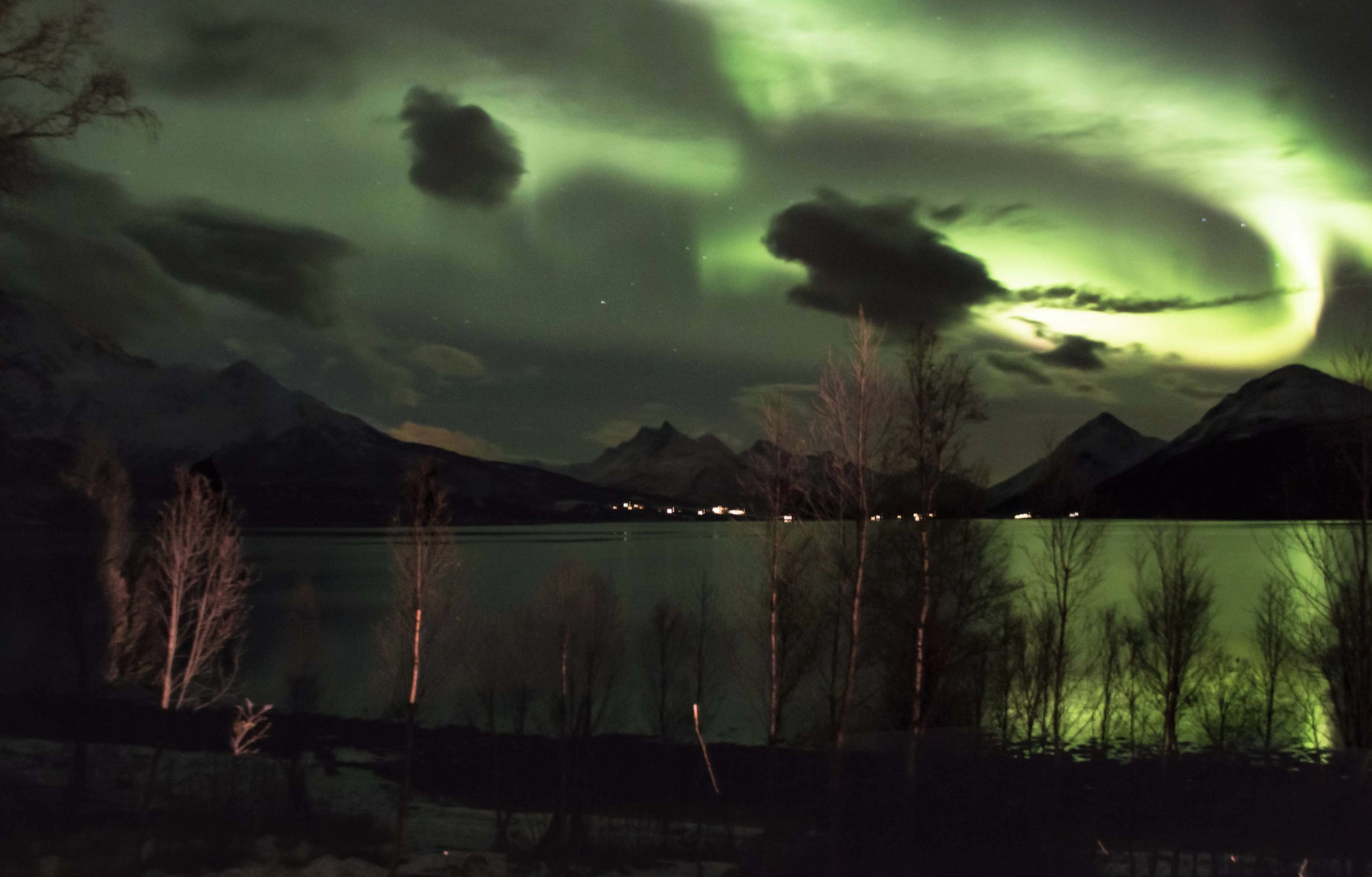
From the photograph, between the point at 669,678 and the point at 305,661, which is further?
the point at 305,661

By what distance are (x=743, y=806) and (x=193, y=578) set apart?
46463mm

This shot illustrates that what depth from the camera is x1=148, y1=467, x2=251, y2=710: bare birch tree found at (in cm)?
4825

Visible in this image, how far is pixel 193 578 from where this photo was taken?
52938 millimetres

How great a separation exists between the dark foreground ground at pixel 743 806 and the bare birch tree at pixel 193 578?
3352cm

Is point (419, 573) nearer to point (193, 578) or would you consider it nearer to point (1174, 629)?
point (193, 578)

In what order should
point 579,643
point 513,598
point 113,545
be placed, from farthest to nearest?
1. point 513,598
2. point 579,643
3. point 113,545

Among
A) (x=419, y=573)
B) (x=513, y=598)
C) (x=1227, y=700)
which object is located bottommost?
(x=1227, y=700)

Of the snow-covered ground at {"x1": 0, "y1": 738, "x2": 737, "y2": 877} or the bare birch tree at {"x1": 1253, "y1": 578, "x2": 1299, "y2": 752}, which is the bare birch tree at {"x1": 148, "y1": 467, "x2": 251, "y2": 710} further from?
the bare birch tree at {"x1": 1253, "y1": 578, "x2": 1299, "y2": 752}

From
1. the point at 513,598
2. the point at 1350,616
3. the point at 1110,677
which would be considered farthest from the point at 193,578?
the point at 513,598

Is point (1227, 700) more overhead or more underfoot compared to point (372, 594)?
more underfoot

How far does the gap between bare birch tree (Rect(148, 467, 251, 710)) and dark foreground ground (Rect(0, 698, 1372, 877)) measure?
3352 cm

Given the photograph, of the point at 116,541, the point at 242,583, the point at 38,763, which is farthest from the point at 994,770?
the point at 116,541

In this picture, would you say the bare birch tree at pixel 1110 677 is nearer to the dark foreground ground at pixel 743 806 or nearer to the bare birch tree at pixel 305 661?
the dark foreground ground at pixel 743 806

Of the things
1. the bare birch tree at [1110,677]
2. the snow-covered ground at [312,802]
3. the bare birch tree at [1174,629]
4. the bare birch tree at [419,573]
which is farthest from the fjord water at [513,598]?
the snow-covered ground at [312,802]
